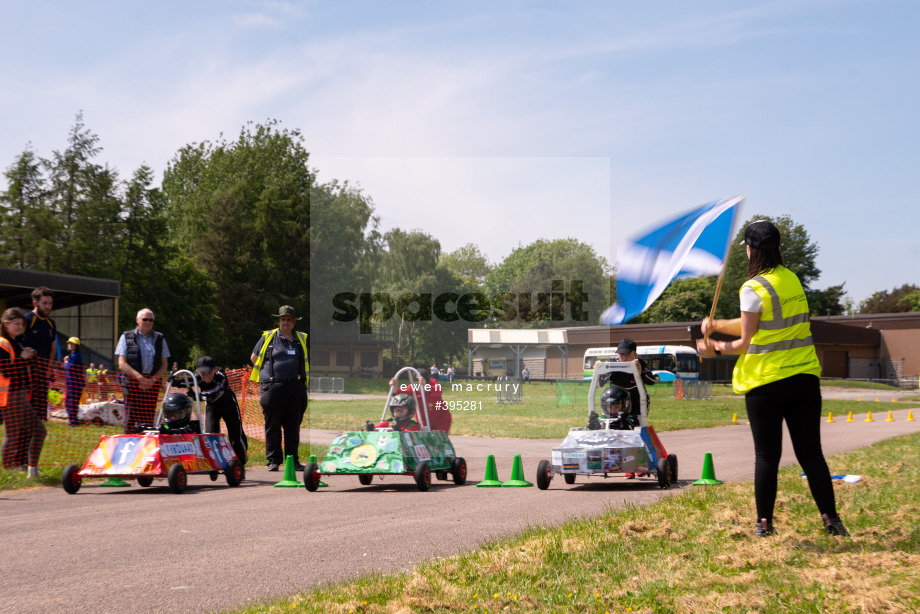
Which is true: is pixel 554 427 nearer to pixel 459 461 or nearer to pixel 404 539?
pixel 459 461

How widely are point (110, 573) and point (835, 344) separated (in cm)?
7668

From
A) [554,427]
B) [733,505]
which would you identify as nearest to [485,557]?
[733,505]

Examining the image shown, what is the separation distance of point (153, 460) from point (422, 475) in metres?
3.20

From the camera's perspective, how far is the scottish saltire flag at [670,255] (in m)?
7.18

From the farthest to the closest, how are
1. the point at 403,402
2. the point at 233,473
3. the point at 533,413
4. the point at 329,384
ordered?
1. the point at 329,384
2. the point at 533,413
3. the point at 403,402
4. the point at 233,473

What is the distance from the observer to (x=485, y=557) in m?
6.10

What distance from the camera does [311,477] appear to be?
11.0 meters

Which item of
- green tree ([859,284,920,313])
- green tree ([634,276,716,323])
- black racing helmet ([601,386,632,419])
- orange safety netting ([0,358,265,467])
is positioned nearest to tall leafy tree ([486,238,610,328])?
orange safety netting ([0,358,265,467])

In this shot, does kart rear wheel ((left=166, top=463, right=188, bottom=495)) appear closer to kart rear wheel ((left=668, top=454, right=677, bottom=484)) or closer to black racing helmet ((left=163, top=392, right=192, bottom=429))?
black racing helmet ((left=163, top=392, right=192, bottom=429))

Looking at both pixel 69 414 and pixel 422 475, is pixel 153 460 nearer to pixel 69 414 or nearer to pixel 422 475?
pixel 422 475

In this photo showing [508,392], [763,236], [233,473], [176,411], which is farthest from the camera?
[508,392]

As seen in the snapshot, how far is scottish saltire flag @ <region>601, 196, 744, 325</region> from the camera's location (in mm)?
7180

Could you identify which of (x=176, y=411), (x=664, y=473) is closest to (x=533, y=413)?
(x=176, y=411)

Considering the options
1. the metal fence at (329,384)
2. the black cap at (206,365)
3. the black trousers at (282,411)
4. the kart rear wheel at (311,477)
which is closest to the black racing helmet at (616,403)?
the kart rear wheel at (311,477)
